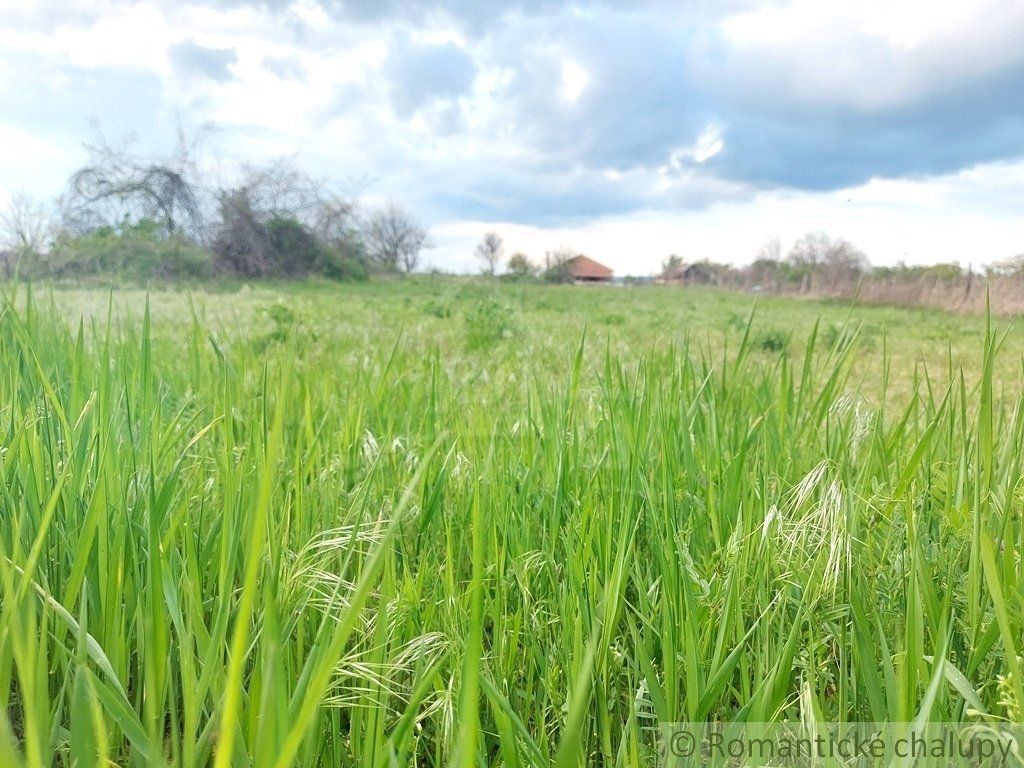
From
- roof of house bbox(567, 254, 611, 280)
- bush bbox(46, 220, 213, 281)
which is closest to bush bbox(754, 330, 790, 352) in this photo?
bush bbox(46, 220, 213, 281)

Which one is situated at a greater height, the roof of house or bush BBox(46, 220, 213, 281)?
the roof of house

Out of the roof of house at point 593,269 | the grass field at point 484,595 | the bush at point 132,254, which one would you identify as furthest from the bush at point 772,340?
the roof of house at point 593,269

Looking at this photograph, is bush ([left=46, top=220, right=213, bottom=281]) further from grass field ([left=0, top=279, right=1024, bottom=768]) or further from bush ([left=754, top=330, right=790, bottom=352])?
grass field ([left=0, top=279, right=1024, bottom=768])

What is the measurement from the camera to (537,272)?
93.5 ft

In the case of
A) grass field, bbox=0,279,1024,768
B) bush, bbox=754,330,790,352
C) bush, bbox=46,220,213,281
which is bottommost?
grass field, bbox=0,279,1024,768

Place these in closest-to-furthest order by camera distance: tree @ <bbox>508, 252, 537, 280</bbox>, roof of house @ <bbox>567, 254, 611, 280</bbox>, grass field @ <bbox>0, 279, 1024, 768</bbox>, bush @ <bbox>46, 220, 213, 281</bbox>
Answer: grass field @ <bbox>0, 279, 1024, 768</bbox> < bush @ <bbox>46, 220, 213, 281</bbox> < tree @ <bbox>508, 252, 537, 280</bbox> < roof of house @ <bbox>567, 254, 611, 280</bbox>

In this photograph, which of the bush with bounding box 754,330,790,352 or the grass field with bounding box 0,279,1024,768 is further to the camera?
the bush with bounding box 754,330,790,352

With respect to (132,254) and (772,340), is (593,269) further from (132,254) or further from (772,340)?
(772,340)

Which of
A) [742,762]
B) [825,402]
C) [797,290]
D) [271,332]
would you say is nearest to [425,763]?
[742,762]

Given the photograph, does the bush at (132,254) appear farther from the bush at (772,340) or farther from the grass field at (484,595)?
the grass field at (484,595)

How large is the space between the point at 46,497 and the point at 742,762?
990mm

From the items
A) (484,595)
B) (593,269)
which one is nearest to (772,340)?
(484,595)

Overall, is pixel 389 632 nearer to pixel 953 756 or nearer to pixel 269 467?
pixel 269 467

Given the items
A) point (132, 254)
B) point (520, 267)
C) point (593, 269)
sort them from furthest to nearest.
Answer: point (593, 269), point (520, 267), point (132, 254)
